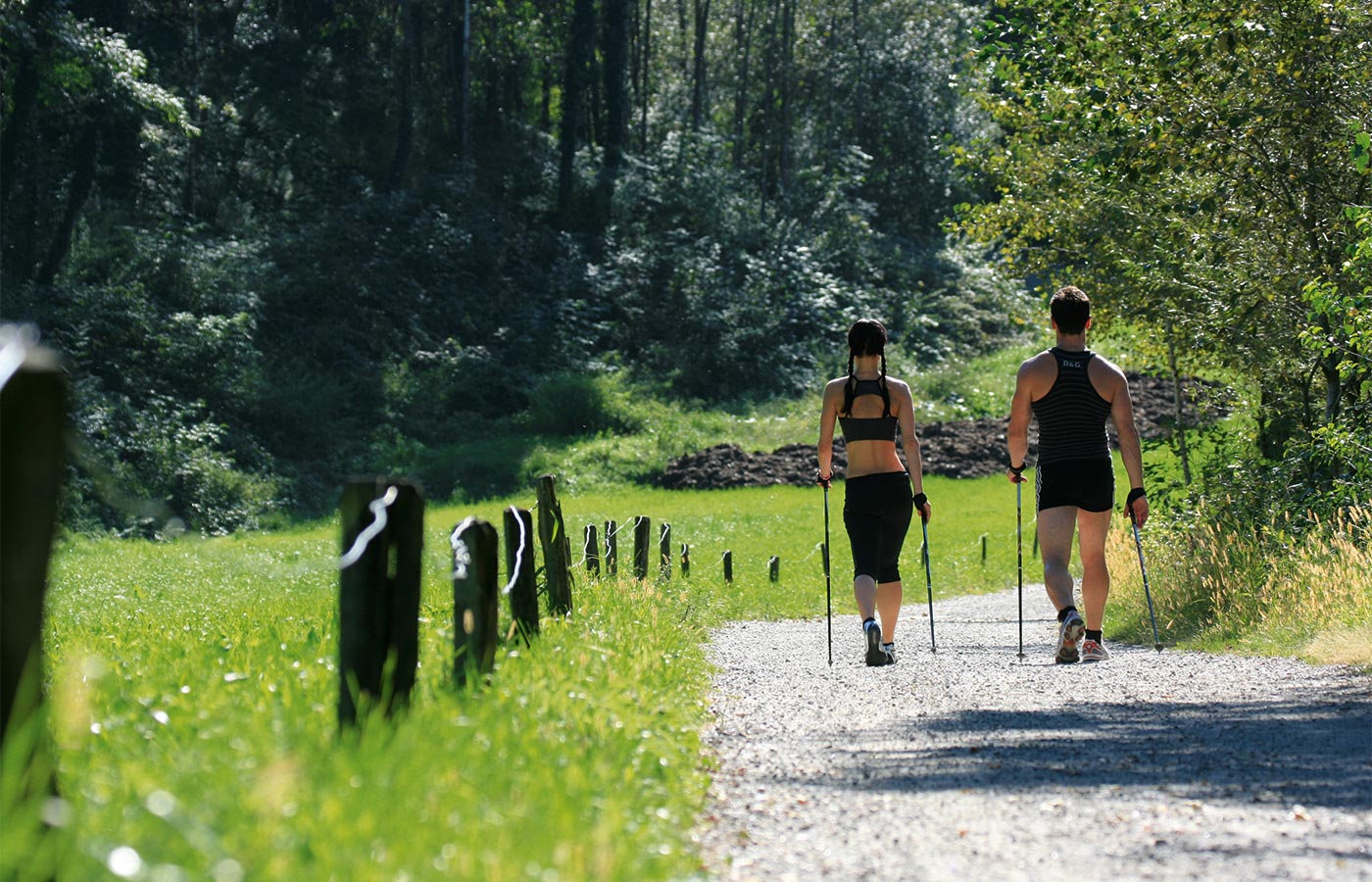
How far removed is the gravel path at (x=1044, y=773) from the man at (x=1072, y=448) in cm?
48

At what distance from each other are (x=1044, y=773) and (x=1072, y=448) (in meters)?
4.38

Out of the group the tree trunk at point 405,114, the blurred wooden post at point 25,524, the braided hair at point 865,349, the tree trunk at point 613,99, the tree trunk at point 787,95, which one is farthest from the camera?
the tree trunk at point 787,95

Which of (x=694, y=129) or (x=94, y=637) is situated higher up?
(x=694, y=129)

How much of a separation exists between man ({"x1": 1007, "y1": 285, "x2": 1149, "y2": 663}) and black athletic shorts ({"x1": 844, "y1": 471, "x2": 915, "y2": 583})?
883 millimetres

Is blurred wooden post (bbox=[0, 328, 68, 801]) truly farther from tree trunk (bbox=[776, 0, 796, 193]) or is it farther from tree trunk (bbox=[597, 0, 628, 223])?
tree trunk (bbox=[776, 0, 796, 193])

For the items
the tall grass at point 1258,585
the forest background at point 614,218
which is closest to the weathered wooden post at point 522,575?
the tall grass at point 1258,585

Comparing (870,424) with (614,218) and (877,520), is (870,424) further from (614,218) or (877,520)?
(614,218)

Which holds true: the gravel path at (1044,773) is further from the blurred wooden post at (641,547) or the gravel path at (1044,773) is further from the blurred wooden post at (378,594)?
the blurred wooden post at (641,547)

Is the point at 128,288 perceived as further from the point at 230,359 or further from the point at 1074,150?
the point at 1074,150

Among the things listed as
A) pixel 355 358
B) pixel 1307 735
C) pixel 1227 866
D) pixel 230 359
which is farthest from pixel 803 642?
pixel 355 358

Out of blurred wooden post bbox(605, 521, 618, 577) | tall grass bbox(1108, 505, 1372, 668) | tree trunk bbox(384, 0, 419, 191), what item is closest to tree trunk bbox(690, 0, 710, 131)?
tree trunk bbox(384, 0, 419, 191)

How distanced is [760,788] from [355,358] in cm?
3875

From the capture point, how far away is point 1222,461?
18.1 meters

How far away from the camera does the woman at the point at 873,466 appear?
10.7 m
